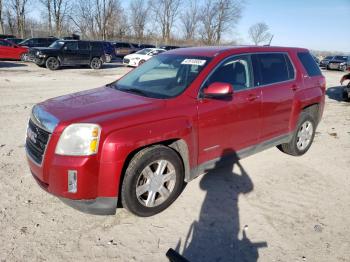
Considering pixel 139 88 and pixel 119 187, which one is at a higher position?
pixel 139 88

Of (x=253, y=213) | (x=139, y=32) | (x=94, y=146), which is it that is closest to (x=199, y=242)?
(x=253, y=213)

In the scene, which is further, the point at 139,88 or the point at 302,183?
the point at 302,183

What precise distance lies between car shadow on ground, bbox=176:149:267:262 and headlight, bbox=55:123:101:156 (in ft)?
4.19

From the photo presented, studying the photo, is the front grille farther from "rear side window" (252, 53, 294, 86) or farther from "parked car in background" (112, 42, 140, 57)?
"parked car in background" (112, 42, 140, 57)

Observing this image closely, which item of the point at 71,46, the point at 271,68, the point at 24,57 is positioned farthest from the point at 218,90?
the point at 24,57

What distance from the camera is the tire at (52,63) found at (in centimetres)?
1877

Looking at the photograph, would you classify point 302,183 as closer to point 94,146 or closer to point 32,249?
point 94,146

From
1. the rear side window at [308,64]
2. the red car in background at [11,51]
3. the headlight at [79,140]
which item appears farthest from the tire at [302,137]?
the red car in background at [11,51]

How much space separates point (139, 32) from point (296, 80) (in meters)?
62.4

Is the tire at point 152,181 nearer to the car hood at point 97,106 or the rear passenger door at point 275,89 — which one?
the car hood at point 97,106

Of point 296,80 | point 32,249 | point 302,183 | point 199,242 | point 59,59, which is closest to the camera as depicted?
point 32,249

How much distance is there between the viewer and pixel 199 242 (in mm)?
3100

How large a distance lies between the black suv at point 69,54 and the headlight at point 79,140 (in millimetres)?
17470

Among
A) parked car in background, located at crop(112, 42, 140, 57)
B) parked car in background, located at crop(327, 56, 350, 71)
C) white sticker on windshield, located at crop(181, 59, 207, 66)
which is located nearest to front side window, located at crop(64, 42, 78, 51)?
parked car in background, located at crop(112, 42, 140, 57)
